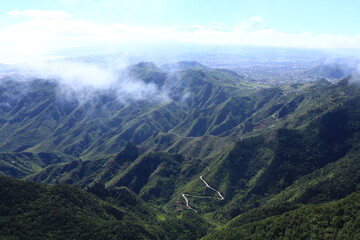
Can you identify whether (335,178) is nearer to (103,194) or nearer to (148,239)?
(148,239)

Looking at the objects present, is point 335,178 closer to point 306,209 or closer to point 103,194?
point 306,209

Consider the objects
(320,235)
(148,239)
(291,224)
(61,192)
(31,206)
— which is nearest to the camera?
(320,235)

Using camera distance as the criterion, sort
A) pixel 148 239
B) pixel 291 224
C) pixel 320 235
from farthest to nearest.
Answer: pixel 148 239 → pixel 291 224 → pixel 320 235

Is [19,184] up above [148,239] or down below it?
above

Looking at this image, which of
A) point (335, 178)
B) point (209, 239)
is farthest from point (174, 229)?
point (335, 178)

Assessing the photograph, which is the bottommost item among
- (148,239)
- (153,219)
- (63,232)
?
(153,219)

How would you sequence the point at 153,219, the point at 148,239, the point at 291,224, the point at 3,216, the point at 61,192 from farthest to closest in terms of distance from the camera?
the point at 153,219 → the point at 61,192 → the point at 148,239 → the point at 3,216 → the point at 291,224

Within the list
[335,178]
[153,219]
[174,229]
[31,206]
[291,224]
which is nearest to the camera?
[291,224]

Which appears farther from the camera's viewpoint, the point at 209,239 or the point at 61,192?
the point at 61,192

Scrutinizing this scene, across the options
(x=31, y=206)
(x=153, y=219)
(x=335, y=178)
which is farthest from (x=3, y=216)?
(x=335, y=178)
